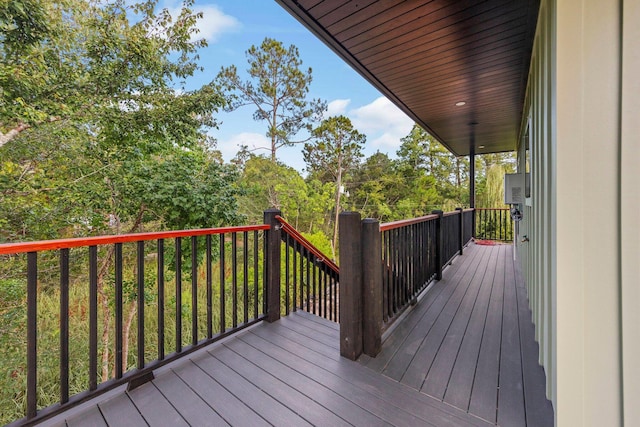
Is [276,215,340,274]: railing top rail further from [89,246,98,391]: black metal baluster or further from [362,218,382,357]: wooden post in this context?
[89,246,98,391]: black metal baluster

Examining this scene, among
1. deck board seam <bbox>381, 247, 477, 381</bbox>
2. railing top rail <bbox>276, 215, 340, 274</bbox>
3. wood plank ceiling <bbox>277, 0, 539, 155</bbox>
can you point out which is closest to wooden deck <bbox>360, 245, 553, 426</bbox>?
deck board seam <bbox>381, 247, 477, 381</bbox>

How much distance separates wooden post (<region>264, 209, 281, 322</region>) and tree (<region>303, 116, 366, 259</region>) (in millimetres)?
11204

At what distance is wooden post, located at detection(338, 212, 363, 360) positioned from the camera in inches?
78.6

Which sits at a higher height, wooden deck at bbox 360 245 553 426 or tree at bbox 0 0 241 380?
tree at bbox 0 0 241 380

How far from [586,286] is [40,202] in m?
6.23

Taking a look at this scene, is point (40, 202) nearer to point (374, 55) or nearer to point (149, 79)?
point (149, 79)

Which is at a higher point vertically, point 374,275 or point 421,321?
point 374,275

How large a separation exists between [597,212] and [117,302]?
8.25 ft

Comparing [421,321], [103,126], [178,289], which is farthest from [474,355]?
[103,126]

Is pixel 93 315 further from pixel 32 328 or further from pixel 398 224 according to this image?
pixel 398 224

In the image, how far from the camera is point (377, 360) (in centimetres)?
199

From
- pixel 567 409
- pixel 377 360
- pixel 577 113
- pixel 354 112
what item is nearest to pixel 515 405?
pixel 567 409

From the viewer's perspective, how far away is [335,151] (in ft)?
48.2

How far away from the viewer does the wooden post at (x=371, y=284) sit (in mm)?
2031
